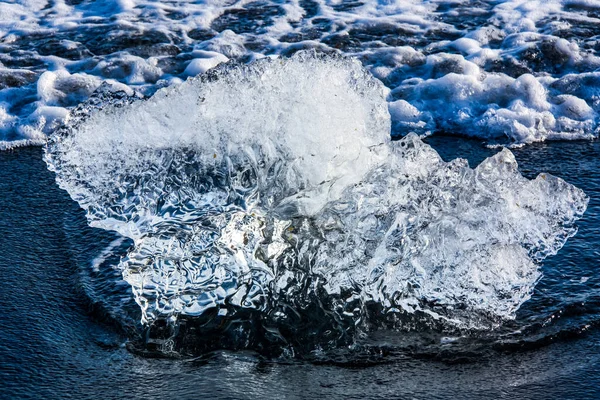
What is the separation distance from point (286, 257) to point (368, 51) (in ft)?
11.7

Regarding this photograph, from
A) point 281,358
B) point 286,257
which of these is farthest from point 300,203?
point 281,358

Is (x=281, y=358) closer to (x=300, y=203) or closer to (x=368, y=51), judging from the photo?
(x=300, y=203)

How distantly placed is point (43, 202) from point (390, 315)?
1997mm

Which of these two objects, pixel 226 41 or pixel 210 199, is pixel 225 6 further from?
pixel 210 199

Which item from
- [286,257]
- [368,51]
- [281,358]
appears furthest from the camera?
[368,51]

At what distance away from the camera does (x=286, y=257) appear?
9.16 feet

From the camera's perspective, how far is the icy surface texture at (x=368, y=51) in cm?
491

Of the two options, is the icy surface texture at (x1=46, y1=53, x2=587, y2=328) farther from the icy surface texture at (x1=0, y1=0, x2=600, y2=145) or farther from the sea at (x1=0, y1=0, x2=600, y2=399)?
the icy surface texture at (x1=0, y1=0, x2=600, y2=145)

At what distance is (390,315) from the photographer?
8.85 ft

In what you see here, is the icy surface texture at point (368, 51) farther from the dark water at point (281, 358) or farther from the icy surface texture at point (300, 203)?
the dark water at point (281, 358)

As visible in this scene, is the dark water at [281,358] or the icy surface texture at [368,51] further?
the icy surface texture at [368,51]

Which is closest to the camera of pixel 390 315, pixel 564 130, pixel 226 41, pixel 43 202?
pixel 390 315

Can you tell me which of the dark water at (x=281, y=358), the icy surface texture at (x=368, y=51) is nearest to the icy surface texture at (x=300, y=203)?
the dark water at (x=281, y=358)

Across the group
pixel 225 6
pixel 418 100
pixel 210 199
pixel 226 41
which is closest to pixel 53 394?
pixel 210 199
